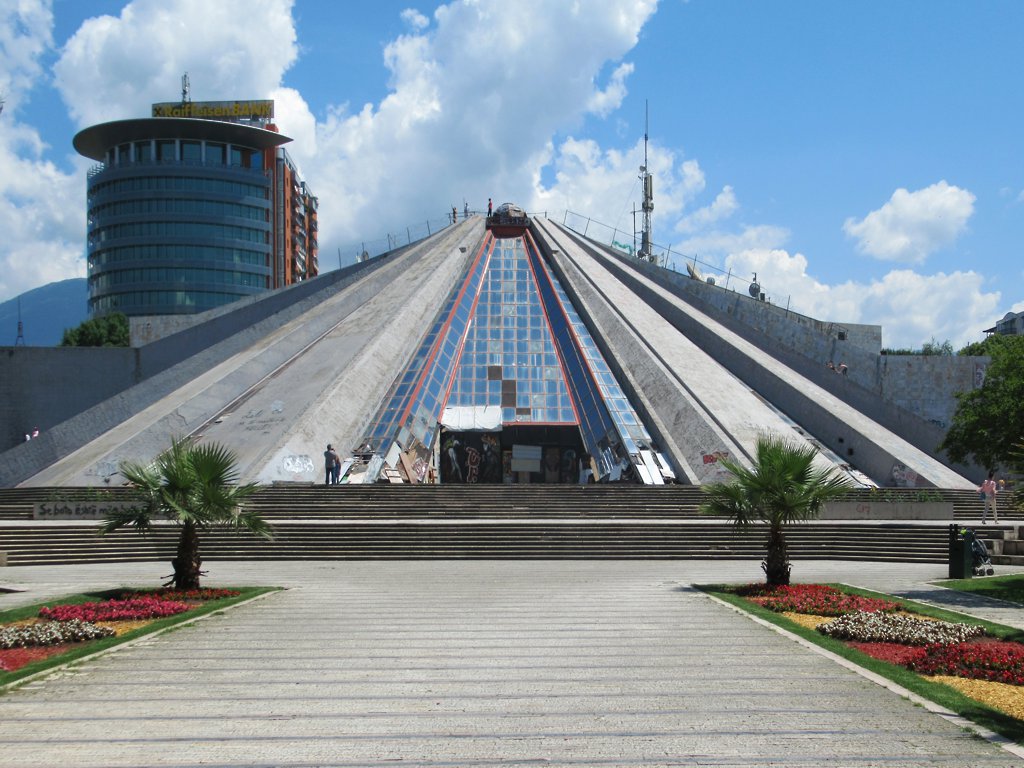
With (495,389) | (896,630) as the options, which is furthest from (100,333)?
(896,630)

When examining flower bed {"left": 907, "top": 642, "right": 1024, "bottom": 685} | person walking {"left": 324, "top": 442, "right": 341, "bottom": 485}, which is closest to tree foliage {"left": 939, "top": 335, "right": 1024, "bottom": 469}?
flower bed {"left": 907, "top": 642, "right": 1024, "bottom": 685}

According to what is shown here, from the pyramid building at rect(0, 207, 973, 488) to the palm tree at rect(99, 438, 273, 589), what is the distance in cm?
976

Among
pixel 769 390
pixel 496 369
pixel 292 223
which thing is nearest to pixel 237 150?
pixel 292 223

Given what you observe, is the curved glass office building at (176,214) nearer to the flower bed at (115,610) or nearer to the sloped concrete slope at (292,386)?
the sloped concrete slope at (292,386)

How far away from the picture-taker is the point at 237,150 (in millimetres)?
70188

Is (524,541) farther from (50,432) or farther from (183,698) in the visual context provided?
(50,432)

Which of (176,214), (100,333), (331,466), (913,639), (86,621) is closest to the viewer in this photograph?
(913,639)

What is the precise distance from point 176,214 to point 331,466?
50946mm

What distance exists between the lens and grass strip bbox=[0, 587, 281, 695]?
306 inches

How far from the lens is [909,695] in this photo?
6961 mm

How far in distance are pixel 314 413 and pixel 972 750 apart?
21.5m

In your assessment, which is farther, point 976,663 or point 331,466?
point 331,466

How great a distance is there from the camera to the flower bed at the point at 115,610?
1020 centimetres

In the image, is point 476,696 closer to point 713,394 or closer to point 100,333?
point 713,394
